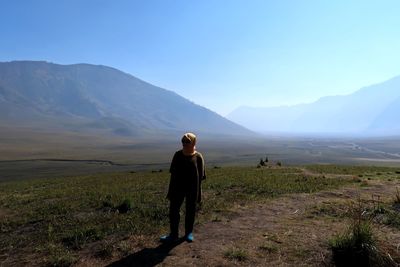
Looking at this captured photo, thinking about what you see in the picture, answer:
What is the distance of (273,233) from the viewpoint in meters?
11.0

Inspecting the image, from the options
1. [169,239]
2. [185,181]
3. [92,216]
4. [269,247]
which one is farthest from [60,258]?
[269,247]

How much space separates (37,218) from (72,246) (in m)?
4.51

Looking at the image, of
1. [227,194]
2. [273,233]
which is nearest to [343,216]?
[273,233]

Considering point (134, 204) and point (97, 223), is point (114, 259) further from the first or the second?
point (134, 204)

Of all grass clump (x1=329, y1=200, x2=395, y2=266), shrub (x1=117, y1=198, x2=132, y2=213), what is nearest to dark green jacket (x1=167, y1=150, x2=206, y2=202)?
grass clump (x1=329, y1=200, x2=395, y2=266)

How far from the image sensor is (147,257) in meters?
9.08

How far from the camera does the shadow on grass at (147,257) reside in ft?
28.8

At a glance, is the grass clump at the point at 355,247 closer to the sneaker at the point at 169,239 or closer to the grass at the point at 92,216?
the sneaker at the point at 169,239

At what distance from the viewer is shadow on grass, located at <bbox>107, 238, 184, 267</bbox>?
8789 millimetres

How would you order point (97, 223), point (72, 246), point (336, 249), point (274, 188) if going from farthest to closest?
1. point (274, 188)
2. point (97, 223)
3. point (72, 246)
4. point (336, 249)

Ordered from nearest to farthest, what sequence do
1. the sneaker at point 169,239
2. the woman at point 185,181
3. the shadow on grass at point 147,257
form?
the shadow on grass at point 147,257, the woman at point 185,181, the sneaker at point 169,239

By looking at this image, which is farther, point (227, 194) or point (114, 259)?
point (227, 194)

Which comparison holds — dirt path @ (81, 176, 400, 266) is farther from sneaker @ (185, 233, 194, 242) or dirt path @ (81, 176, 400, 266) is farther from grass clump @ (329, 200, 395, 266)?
grass clump @ (329, 200, 395, 266)

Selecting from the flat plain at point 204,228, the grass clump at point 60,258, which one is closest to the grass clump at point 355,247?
the flat plain at point 204,228
